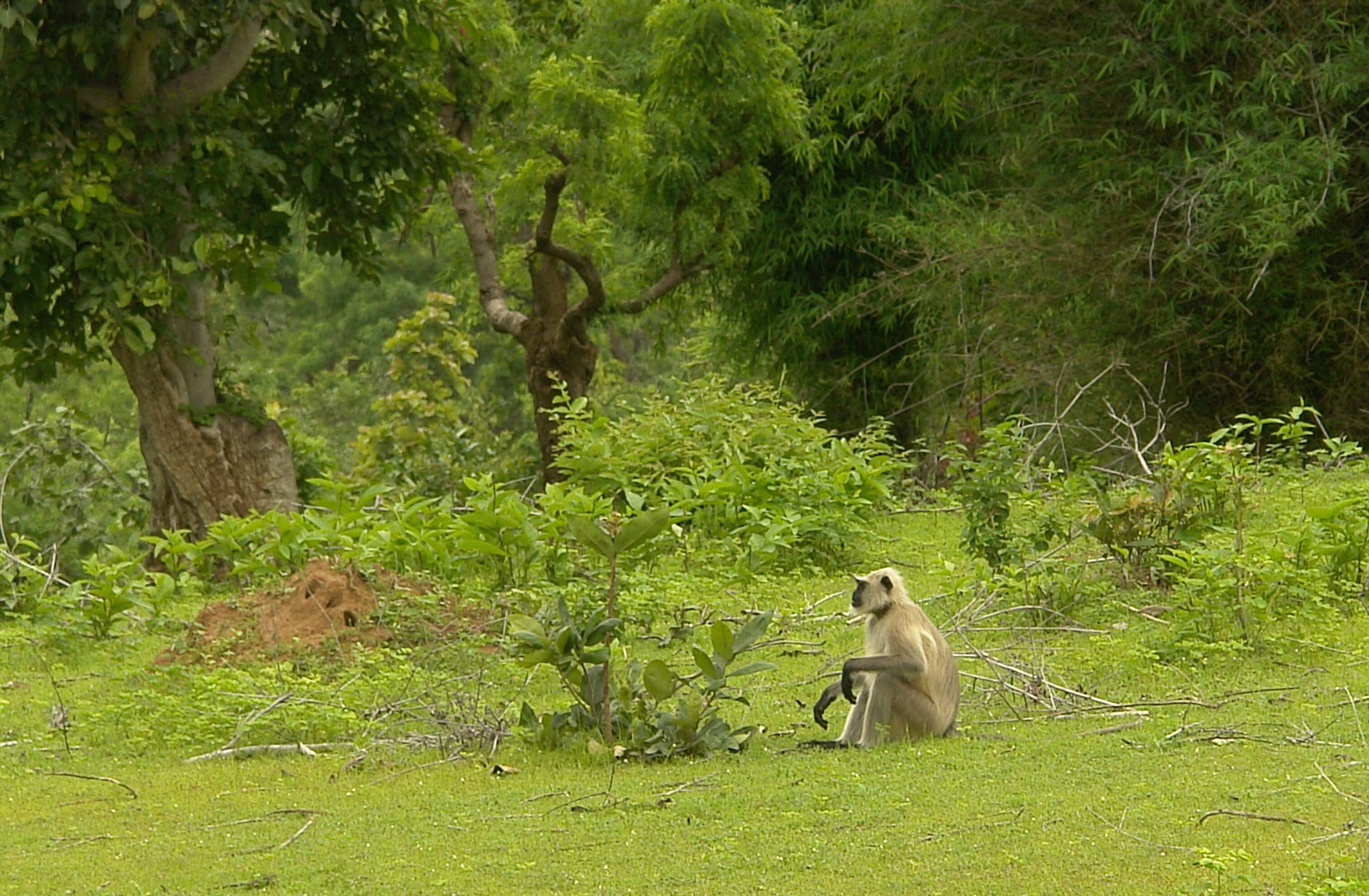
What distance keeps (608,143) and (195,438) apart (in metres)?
5.98

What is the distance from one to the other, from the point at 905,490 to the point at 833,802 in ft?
31.0

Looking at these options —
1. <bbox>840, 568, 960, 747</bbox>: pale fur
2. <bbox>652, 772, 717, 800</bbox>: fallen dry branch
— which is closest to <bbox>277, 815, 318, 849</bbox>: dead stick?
<bbox>652, 772, 717, 800</bbox>: fallen dry branch

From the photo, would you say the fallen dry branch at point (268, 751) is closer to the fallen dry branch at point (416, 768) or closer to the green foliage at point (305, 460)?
the fallen dry branch at point (416, 768)

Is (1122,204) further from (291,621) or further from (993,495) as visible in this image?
(291,621)

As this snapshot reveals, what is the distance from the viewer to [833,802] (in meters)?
5.82

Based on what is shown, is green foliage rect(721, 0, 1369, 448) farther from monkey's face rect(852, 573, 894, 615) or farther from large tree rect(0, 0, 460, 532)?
monkey's face rect(852, 573, 894, 615)

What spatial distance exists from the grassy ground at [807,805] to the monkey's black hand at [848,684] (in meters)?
0.24

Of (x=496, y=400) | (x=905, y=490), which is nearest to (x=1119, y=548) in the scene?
(x=905, y=490)

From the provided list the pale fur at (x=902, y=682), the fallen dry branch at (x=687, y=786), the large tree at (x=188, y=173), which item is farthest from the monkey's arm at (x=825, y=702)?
the large tree at (x=188, y=173)

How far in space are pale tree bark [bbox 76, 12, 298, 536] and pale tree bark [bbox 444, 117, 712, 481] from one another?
6027 millimetres

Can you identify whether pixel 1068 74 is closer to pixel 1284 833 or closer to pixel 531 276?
pixel 531 276

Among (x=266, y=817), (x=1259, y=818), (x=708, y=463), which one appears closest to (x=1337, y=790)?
(x=1259, y=818)

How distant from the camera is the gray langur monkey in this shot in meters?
6.63

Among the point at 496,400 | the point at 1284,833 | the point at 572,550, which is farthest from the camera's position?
the point at 496,400
